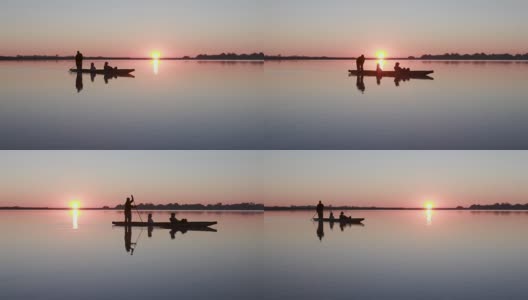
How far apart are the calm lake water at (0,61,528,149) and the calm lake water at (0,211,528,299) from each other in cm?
→ 41

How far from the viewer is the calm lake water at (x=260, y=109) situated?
5.19m

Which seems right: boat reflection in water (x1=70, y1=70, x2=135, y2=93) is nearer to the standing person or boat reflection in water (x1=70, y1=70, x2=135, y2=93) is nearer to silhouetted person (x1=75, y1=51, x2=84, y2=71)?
silhouetted person (x1=75, y1=51, x2=84, y2=71)

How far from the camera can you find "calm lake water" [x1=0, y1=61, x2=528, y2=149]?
5.19 m

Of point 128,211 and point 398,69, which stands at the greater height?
point 398,69

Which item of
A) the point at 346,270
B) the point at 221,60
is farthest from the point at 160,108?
the point at 346,270

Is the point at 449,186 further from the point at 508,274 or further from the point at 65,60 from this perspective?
the point at 65,60

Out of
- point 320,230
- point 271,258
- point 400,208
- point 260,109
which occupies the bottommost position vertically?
point 271,258

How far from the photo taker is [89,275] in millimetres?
4891

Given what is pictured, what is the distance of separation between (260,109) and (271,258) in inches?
27.3

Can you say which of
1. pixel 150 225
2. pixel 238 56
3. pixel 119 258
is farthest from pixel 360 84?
pixel 119 258

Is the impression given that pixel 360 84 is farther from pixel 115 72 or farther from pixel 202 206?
pixel 115 72

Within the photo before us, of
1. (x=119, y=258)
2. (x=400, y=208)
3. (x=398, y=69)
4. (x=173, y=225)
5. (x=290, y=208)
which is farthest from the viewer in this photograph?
(x=398, y=69)

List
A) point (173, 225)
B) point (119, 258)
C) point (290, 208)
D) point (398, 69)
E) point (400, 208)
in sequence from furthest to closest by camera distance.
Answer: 1. point (398, 69)
2. point (400, 208)
3. point (173, 225)
4. point (290, 208)
5. point (119, 258)

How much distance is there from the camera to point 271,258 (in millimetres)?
5141
